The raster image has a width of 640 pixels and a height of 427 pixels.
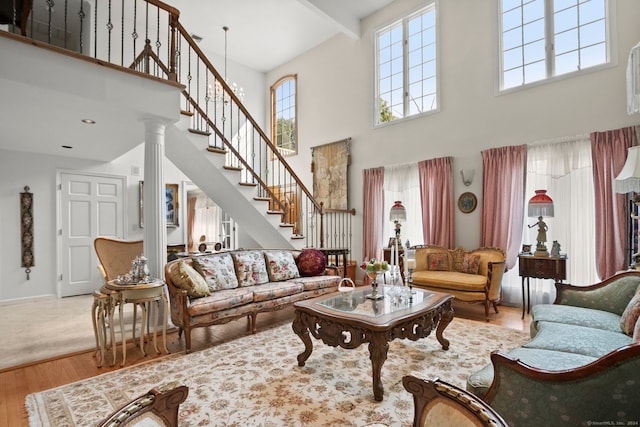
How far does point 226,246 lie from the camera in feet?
29.0

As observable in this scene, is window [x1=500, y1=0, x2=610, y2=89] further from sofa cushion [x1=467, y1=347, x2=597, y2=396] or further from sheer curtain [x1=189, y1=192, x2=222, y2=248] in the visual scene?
sheer curtain [x1=189, y1=192, x2=222, y2=248]

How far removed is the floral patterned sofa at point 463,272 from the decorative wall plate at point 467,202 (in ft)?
2.22

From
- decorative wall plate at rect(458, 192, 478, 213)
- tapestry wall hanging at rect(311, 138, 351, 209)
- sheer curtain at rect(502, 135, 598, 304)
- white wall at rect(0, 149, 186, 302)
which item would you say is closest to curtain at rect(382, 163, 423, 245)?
decorative wall plate at rect(458, 192, 478, 213)

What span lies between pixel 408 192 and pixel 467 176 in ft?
3.64

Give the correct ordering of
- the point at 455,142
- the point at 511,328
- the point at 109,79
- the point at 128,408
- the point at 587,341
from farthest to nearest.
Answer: the point at 455,142, the point at 511,328, the point at 109,79, the point at 587,341, the point at 128,408

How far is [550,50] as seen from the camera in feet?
15.2

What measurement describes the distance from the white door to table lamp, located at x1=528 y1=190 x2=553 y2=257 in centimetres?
685

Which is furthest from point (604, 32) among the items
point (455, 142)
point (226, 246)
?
point (226, 246)

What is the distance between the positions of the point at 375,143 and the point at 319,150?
5.08ft

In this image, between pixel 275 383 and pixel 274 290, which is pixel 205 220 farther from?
pixel 275 383

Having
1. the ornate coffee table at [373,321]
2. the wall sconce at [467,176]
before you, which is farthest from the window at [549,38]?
the ornate coffee table at [373,321]

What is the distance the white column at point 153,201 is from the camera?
3.62 meters

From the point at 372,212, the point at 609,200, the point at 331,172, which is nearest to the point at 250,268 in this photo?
the point at 372,212

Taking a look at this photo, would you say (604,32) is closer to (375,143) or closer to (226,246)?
(375,143)
